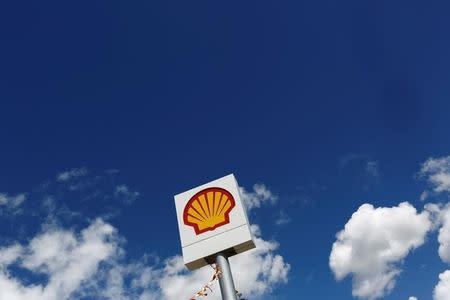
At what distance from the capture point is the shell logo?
9.71 m

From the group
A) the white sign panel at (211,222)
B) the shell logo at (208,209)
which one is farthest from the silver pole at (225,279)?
the shell logo at (208,209)

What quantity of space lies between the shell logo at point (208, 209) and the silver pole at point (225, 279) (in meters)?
0.75

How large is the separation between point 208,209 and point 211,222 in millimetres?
384

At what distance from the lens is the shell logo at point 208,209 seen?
971 cm

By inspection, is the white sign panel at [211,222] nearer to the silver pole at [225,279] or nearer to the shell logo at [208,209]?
the shell logo at [208,209]

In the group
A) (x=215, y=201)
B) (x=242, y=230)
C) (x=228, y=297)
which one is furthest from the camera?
(x=215, y=201)

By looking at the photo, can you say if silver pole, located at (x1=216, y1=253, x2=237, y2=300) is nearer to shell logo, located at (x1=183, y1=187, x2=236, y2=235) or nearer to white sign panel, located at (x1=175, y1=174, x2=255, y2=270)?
white sign panel, located at (x1=175, y1=174, x2=255, y2=270)

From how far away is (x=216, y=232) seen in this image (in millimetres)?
9547

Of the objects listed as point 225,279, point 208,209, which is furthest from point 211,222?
point 225,279

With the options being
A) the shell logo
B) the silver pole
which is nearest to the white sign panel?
the shell logo

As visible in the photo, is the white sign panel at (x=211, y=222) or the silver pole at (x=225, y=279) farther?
the white sign panel at (x=211, y=222)

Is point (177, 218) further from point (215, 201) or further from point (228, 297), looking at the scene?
point (228, 297)

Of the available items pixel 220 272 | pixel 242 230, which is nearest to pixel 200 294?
pixel 220 272

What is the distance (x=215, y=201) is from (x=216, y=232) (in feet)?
2.71
